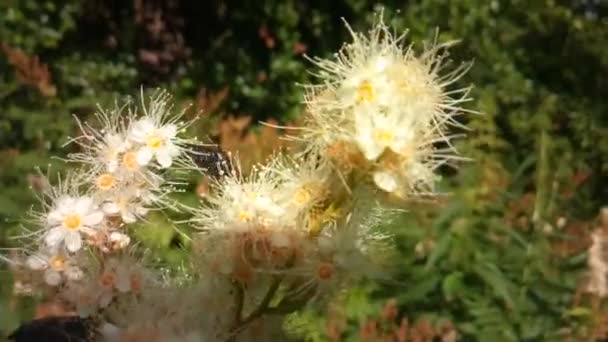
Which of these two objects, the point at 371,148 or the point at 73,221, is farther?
the point at 73,221

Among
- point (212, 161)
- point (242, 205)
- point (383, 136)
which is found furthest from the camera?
point (212, 161)

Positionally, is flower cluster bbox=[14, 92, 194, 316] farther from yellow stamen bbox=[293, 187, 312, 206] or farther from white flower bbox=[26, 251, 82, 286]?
yellow stamen bbox=[293, 187, 312, 206]

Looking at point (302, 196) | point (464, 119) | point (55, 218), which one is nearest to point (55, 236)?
point (55, 218)

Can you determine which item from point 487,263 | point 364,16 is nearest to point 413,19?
point 364,16

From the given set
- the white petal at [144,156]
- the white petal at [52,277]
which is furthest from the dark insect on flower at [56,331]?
the white petal at [144,156]

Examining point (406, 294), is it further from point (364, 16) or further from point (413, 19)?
point (364, 16)

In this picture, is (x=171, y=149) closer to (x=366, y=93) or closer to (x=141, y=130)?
(x=141, y=130)

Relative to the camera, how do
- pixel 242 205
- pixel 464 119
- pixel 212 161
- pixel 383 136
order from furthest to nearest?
1. pixel 464 119
2. pixel 212 161
3. pixel 242 205
4. pixel 383 136
